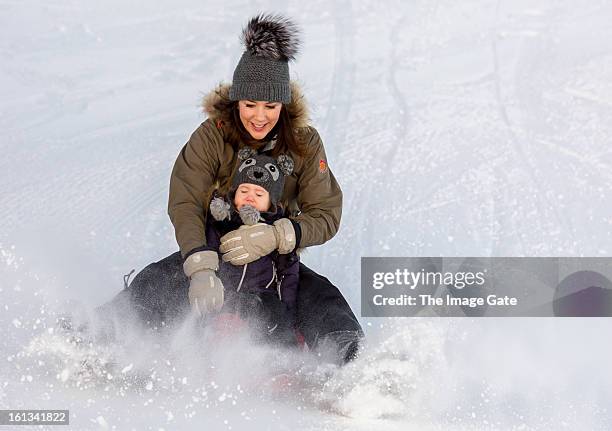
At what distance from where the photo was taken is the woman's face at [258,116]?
2338 mm

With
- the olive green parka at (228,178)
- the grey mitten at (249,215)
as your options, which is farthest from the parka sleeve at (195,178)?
the grey mitten at (249,215)

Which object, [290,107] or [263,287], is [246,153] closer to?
[290,107]

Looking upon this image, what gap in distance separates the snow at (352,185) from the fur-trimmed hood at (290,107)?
1.80ft

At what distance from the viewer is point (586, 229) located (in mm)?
3297

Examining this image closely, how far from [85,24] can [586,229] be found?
2183 mm

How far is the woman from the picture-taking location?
2.26m

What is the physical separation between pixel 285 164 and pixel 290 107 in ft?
0.46

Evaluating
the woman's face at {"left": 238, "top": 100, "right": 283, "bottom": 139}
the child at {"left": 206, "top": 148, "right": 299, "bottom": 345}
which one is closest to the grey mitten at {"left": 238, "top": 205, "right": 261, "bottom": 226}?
the child at {"left": 206, "top": 148, "right": 299, "bottom": 345}

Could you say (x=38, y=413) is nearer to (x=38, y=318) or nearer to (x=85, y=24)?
(x=38, y=318)

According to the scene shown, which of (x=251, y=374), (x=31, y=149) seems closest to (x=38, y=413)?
(x=251, y=374)

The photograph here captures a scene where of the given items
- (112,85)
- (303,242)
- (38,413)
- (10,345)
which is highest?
(112,85)

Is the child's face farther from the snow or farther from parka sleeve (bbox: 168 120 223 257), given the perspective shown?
the snow

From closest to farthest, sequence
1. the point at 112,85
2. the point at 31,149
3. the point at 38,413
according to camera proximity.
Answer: the point at 38,413 → the point at 31,149 → the point at 112,85

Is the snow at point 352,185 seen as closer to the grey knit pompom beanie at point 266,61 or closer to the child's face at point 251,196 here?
the child's face at point 251,196
